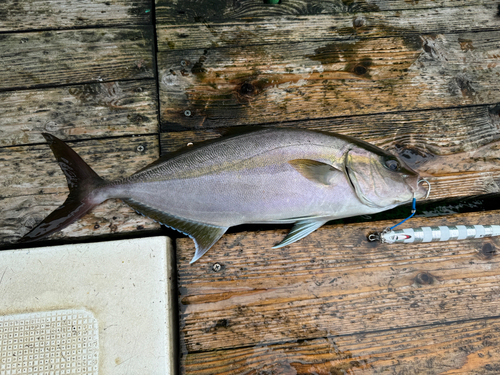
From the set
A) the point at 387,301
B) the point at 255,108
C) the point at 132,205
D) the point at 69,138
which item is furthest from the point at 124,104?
the point at 387,301

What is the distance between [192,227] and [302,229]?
626 millimetres

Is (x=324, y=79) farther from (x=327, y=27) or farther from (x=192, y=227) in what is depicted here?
(x=192, y=227)

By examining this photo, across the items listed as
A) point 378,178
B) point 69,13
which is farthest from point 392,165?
point 69,13

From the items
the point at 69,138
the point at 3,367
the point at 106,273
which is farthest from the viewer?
the point at 69,138

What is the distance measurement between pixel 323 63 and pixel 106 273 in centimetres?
186

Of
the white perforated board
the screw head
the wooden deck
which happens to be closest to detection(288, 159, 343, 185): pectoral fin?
the wooden deck

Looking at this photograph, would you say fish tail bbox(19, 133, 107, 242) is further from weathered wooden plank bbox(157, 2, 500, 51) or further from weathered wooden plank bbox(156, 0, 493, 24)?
weathered wooden plank bbox(156, 0, 493, 24)

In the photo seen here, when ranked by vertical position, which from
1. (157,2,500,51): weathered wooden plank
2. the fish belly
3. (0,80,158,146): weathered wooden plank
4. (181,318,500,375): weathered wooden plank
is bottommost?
(181,318,500,375): weathered wooden plank

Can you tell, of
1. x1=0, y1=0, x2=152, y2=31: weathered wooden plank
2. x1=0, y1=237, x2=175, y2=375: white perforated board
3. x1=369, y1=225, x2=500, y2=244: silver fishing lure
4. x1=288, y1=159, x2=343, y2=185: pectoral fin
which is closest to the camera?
x1=0, y1=237, x2=175, y2=375: white perforated board

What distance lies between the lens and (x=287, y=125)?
6.22ft

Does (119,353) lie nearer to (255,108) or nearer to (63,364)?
(63,364)

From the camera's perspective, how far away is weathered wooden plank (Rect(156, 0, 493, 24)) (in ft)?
6.44

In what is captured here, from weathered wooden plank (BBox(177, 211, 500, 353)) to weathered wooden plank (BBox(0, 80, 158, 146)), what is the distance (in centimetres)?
86

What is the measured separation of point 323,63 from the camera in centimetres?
197
